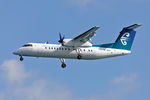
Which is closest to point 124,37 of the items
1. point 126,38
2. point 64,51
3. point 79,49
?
point 126,38

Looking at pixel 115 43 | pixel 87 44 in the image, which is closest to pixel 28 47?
pixel 87 44

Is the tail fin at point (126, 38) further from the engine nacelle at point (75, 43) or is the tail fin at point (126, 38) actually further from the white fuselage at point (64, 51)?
the engine nacelle at point (75, 43)

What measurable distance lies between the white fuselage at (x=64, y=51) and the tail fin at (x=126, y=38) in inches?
47.7

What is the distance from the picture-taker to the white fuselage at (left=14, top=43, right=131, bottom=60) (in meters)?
37.2

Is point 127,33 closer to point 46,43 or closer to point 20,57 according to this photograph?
point 46,43

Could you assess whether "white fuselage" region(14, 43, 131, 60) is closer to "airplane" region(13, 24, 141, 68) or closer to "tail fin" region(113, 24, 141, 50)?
"airplane" region(13, 24, 141, 68)

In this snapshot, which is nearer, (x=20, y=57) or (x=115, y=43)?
(x=20, y=57)

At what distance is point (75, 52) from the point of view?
1501 inches

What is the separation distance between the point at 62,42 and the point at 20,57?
4.90m

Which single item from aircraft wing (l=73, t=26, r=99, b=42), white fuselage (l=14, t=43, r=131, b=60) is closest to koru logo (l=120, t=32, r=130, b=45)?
white fuselage (l=14, t=43, r=131, b=60)

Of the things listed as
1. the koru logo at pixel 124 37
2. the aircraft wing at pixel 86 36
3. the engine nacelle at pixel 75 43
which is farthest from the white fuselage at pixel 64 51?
the koru logo at pixel 124 37

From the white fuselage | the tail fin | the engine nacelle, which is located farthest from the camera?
the tail fin

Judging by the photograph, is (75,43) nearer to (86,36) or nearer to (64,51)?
(86,36)

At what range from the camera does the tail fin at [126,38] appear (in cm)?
4053
